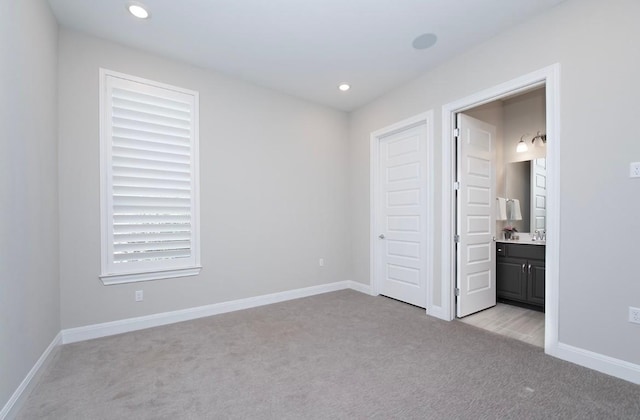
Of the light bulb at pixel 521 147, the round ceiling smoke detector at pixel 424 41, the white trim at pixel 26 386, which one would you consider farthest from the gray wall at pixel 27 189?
the light bulb at pixel 521 147

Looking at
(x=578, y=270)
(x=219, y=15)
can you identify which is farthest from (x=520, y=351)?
(x=219, y=15)

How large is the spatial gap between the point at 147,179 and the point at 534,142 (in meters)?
5.02

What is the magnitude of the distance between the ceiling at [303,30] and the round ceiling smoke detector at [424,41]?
0.20 ft

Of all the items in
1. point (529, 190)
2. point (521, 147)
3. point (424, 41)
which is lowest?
point (529, 190)

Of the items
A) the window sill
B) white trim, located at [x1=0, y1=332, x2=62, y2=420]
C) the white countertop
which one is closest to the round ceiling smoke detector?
the white countertop

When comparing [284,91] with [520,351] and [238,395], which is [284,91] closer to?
[238,395]

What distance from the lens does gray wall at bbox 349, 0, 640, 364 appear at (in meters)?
2.05

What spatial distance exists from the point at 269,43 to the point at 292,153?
5.13 ft

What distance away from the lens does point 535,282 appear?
3586 mm

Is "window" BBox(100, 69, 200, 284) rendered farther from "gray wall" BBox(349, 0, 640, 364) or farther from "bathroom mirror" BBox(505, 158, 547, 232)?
"bathroom mirror" BBox(505, 158, 547, 232)

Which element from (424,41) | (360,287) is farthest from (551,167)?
(360,287)

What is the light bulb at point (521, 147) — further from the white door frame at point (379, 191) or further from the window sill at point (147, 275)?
the window sill at point (147, 275)

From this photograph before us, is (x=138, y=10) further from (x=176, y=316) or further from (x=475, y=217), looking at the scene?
(x=475, y=217)

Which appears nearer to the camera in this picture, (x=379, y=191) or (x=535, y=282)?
(x=535, y=282)
